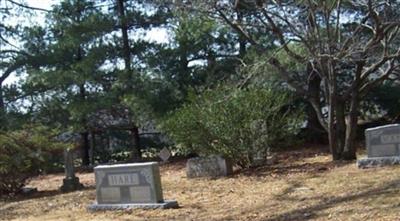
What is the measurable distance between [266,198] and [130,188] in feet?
6.34

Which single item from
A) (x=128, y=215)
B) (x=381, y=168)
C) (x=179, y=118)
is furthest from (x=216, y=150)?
(x=128, y=215)

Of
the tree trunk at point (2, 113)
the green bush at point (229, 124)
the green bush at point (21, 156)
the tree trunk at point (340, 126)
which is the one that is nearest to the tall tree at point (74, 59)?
the tree trunk at point (2, 113)

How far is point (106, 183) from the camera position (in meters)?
8.88

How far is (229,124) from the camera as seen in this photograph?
1162 cm

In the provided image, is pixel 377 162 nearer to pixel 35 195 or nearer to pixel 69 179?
pixel 69 179

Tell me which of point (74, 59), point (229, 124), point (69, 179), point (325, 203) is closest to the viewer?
point (325, 203)

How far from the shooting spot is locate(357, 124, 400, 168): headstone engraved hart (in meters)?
10.7

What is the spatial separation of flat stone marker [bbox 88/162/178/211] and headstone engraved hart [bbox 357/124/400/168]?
159 inches

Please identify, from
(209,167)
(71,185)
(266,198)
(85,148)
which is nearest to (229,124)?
(209,167)

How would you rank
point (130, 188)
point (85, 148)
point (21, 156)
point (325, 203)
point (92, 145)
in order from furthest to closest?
point (85, 148) < point (92, 145) < point (21, 156) < point (130, 188) < point (325, 203)

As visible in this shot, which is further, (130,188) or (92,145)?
(92,145)

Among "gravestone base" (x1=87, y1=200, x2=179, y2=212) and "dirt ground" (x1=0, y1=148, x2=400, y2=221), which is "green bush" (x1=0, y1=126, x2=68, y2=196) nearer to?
"dirt ground" (x1=0, y1=148, x2=400, y2=221)

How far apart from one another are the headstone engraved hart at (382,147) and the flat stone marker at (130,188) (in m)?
4.03

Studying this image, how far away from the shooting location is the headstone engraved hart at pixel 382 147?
35.0 ft
